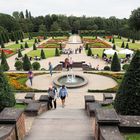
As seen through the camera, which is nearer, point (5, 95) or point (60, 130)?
point (60, 130)

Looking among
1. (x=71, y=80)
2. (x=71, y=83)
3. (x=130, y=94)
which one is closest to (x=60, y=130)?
(x=130, y=94)

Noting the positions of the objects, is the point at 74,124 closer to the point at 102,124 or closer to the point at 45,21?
the point at 102,124

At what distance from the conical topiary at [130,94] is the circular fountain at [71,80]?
1054cm

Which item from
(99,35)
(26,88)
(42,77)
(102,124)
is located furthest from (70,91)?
(99,35)

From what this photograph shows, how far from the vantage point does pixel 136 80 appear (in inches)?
336

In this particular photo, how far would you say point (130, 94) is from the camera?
8.34 meters

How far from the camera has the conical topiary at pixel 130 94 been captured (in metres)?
8.21

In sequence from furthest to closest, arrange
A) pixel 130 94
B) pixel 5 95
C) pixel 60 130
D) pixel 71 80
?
pixel 71 80 < pixel 5 95 < pixel 130 94 < pixel 60 130

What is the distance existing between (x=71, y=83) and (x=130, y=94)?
12.0 metres

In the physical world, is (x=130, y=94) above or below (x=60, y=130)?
above

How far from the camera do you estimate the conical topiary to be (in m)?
8.21

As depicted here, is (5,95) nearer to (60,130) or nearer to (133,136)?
(60,130)

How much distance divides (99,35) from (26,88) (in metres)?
75.6

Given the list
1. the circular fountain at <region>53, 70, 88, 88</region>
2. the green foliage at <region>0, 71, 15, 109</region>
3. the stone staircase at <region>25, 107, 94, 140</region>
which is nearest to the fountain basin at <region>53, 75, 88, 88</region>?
the circular fountain at <region>53, 70, 88, 88</region>
